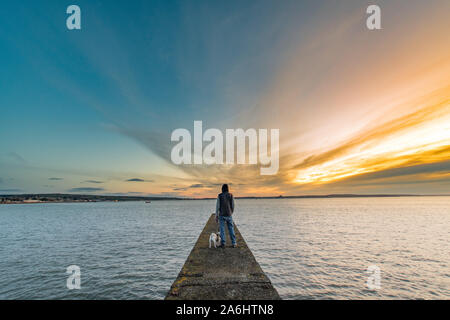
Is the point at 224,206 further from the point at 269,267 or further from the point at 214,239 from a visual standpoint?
the point at 269,267

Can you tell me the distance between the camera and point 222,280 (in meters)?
5.78

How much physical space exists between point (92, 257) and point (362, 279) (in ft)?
55.4

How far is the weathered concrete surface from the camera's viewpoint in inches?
196

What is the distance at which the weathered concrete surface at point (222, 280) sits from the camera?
196 inches

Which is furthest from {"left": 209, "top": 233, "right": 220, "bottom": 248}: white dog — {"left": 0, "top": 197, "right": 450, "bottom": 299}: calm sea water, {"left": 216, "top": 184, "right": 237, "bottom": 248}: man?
{"left": 0, "top": 197, "right": 450, "bottom": 299}: calm sea water

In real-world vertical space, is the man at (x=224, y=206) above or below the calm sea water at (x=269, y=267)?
above

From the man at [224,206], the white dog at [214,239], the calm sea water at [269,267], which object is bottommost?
the calm sea water at [269,267]

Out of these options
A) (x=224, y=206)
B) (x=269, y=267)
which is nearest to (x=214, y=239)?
(x=224, y=206)

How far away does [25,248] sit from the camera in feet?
60.1

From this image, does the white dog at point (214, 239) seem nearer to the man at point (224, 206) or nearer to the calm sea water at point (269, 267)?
the man at point (224, 206)

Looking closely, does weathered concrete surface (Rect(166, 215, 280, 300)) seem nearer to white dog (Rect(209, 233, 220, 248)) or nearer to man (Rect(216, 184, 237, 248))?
white dog (Rect(209, 233, 220, 248))

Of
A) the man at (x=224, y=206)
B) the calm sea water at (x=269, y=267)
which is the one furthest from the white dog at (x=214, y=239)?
the calm sea water at (x=269, y=267)
